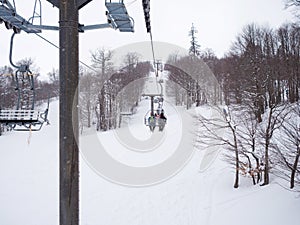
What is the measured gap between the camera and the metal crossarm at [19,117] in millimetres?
4141

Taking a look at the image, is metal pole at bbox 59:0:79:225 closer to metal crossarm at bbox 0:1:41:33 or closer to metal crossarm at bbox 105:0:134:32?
metal crossarm at bbox 105:0:134:32

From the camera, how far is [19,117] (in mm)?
4145

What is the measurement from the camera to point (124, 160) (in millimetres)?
18812

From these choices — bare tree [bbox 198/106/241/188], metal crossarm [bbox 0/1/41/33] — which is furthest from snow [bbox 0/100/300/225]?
metal crossarm [bbox 0/1/41/33]

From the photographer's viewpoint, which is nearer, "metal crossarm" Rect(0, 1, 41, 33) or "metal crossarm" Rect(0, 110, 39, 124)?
"metal crossarm" Rect(0, 1, 41, 33)

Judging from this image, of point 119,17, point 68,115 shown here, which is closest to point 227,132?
point 119,17

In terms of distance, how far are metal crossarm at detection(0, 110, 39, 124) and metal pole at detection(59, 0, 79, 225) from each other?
77.4 inches

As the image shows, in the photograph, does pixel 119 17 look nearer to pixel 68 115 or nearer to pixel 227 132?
pixel 68 115

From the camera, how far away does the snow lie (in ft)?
28.9

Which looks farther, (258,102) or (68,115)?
(258,102)

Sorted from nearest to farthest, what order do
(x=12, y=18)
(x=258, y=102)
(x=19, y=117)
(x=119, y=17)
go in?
(x=119, y=17), (x=12, y=18), (x=19, y=117), (x=258, y=102)

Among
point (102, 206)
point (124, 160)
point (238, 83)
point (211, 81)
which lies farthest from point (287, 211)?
point (211, 81)

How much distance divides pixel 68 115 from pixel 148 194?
1093 cm

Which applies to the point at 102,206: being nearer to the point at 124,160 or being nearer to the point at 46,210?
the point at 46,210
